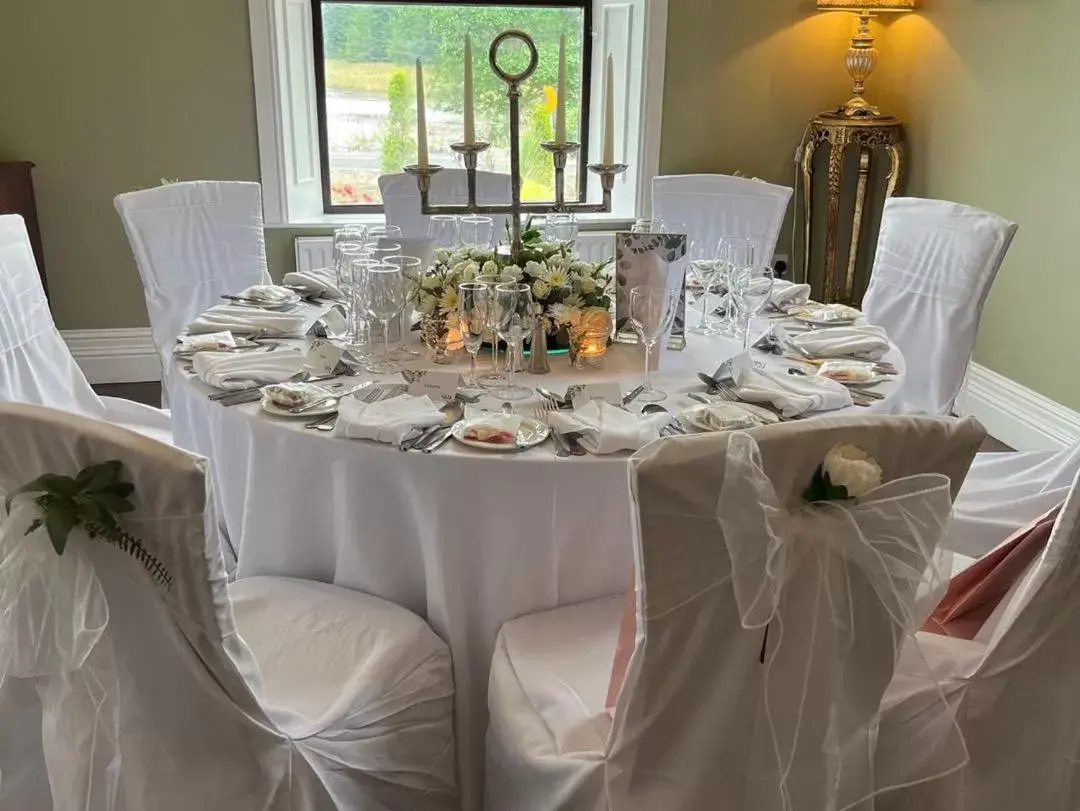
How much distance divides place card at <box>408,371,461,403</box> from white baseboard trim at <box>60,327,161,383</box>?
2.72 meters

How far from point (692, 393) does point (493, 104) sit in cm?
298

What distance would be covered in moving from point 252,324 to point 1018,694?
5.60 feet

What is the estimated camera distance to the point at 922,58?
159 inches

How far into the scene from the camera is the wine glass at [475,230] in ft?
8.30

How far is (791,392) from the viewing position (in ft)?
5.88

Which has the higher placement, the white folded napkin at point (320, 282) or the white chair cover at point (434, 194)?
the white chair cover at point (434, 194)

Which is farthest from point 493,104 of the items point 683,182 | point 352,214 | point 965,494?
point 965,494

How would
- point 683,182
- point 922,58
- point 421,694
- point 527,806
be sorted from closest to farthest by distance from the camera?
point 527,806, point 421,694, point 683,182, point 922,58

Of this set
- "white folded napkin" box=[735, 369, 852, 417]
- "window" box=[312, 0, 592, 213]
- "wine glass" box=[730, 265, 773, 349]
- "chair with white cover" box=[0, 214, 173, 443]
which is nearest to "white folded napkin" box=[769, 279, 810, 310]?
"wine glass" box=[730, 265, 773, 349]

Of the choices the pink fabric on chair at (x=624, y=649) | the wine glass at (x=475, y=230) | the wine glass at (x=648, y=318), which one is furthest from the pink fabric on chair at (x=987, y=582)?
the wine glass at (x=475, y=230)

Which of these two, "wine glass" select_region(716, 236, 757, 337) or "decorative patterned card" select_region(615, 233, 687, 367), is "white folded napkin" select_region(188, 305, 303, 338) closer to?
"decorative patterned card" select_region(615, 233, 687, 367)

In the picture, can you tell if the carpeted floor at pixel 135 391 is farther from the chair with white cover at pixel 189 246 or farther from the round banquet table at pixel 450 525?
the round banquet table at pixel 450 525

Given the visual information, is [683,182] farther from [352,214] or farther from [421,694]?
[421,694]

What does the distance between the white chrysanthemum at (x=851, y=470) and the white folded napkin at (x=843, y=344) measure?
103cm
